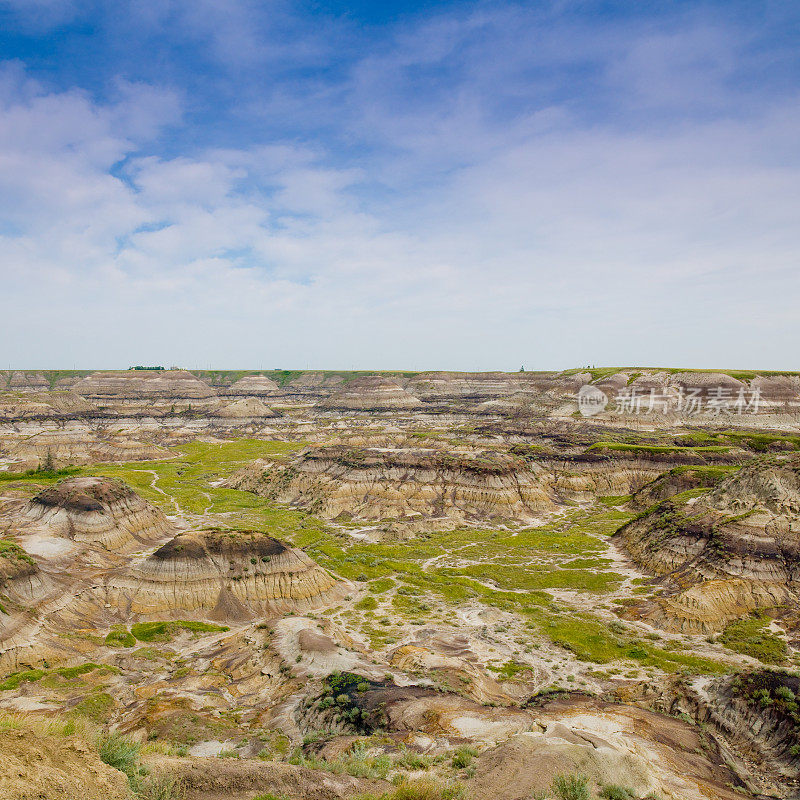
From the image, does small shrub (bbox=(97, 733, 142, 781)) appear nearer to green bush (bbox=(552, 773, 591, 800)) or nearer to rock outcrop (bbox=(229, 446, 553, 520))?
green bush (bbox=(552, 773, 591, 800))

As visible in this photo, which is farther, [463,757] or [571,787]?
[463,757]

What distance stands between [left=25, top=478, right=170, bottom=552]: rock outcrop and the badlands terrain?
0.35 meters

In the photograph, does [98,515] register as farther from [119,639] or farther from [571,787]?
[571,787]

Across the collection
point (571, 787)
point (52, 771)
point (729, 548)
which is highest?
point (52, 771)

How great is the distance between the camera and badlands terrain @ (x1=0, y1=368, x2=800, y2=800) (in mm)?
18141

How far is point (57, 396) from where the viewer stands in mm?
197875

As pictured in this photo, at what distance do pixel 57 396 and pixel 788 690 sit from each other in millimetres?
243215

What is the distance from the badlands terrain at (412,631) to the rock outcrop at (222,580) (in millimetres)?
211

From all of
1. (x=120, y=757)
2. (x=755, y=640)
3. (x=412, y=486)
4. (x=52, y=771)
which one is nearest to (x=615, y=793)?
(x=120, y=757)

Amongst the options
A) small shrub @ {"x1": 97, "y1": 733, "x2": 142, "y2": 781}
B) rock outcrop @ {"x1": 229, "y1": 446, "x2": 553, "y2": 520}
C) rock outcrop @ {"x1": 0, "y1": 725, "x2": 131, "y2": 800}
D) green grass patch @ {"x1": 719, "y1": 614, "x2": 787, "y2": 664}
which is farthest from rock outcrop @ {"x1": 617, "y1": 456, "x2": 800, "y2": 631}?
rock outcrop @ {"x1": 0, "y1": 725, "x2": 131, "y2": 800}

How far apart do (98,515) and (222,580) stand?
25.2m

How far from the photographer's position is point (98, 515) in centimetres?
6000

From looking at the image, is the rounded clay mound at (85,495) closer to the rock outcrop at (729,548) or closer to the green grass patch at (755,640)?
the rock outcrop at (729,548)

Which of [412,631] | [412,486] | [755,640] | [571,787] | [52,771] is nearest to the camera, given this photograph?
[52,771]
